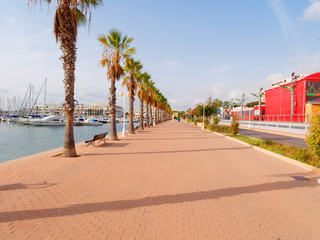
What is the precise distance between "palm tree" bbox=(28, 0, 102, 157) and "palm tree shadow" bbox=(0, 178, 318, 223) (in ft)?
20.4

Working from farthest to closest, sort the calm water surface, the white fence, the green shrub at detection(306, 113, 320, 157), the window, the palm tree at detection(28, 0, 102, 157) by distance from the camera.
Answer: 1. the window
2. the white fence
3. the calm water surface
4. the palm tree at detection(28, 0, 102, 157)
5. the green shrub at detection(306, 113, 320, 157)

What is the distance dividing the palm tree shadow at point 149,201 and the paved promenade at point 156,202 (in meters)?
0.02

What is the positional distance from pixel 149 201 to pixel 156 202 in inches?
6.7

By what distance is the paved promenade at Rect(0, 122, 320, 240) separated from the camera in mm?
3643

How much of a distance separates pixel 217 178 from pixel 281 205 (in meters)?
2.25

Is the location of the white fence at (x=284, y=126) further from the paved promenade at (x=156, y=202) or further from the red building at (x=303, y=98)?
the paved promenade at (x=156, y=202)

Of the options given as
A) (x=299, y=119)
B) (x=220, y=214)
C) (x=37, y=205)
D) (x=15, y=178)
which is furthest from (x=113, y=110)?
(x=299, y=119)

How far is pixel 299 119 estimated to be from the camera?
27984mm

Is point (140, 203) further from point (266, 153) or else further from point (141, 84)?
point (141, 84)

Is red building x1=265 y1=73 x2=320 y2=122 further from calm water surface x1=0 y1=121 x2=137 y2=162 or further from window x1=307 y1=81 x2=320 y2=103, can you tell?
calm water surface x1=0 y1=121 x2=137 y2=162

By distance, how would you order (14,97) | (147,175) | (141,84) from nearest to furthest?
(147,175), (141,84), (14,97)

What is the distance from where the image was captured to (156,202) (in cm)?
483

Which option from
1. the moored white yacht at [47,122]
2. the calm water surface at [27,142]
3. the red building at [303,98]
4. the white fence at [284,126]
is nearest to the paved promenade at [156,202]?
the calm water surface at [27,142]

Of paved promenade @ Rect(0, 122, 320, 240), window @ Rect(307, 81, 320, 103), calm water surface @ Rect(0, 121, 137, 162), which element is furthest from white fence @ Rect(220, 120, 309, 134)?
calm water surface @ Rect(0, 121, 137, 162)
